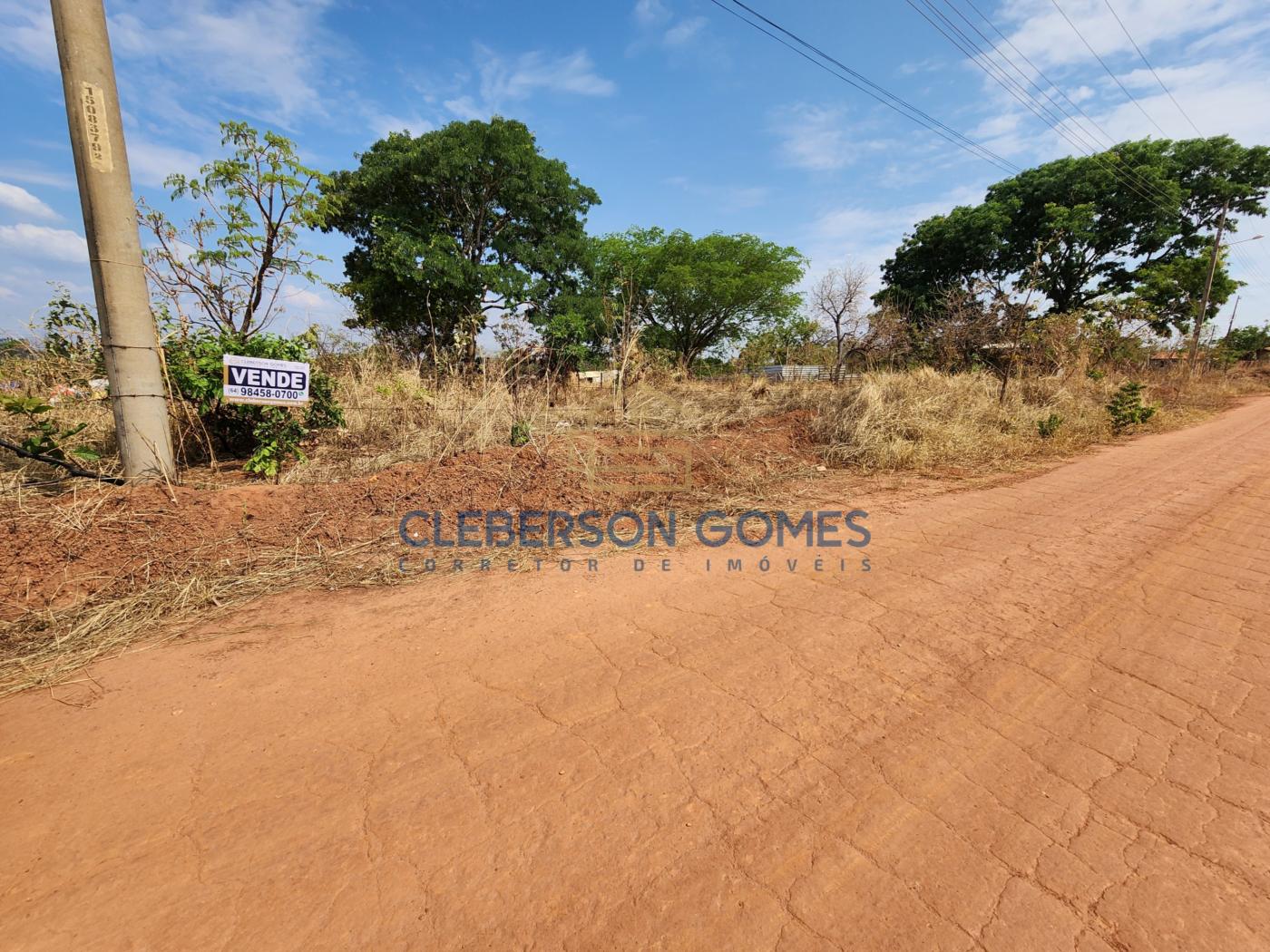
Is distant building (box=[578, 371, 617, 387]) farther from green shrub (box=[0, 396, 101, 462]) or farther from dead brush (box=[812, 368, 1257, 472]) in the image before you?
green shrub (box=[0, 396, 101, 462])

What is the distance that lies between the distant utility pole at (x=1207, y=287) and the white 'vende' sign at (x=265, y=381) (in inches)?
1112

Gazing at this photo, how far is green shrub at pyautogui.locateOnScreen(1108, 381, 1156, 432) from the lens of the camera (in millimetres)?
9555

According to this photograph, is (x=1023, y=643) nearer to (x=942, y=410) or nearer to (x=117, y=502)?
(x=117, y=502)

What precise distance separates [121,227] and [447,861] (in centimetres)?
496

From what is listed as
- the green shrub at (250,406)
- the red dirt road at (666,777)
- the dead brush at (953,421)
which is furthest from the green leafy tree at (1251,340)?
the green shrub at (250,406)

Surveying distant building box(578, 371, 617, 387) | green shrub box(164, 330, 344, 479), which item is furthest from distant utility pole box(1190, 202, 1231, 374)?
green shrub box(164, 330, 344, 479)

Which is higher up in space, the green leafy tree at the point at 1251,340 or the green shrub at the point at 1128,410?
the green leafy tree at the point at 1251,340

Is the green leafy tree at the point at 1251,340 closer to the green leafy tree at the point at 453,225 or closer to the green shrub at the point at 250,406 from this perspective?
the green leafy tree at the point at 453,225

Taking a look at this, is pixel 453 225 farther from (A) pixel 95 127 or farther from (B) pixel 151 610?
(B) pixel 151 610

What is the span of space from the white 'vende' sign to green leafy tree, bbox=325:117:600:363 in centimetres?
878

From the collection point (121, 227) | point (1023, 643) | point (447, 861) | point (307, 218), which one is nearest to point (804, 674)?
point (1023, 643)

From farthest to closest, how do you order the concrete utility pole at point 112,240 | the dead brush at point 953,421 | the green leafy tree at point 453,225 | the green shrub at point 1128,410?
the green leafy tree at point 453,225 < the green shrub at point 1128,410 < the dead brush at point 953,421 < the concrete utility pole at point 112,240

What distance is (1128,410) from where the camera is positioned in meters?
9.59

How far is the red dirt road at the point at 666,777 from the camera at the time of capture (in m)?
1.27
